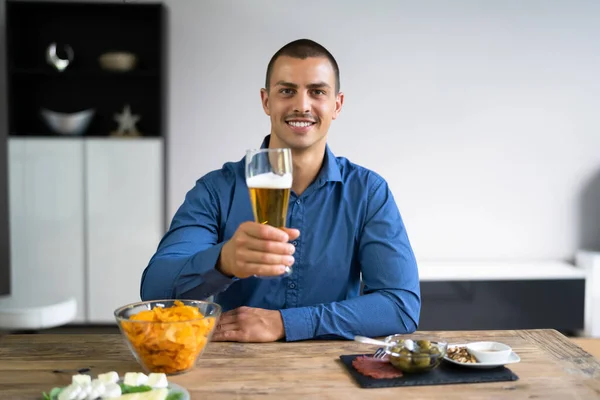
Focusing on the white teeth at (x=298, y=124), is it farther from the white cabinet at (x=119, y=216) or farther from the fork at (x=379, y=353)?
the white cabinet at (x=119, y=216)

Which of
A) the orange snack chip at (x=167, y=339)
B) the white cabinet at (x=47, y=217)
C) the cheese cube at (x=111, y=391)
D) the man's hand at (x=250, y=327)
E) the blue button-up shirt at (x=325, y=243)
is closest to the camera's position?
the cheese cube at (x=111, y=391)

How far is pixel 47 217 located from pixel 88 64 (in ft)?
3.55

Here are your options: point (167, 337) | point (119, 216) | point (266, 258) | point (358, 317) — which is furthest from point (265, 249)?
point (119, 216)

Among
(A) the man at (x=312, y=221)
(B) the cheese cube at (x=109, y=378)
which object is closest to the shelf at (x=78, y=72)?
(A) the man at (x=312, y=221)

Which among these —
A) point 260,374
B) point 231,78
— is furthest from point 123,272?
point 260,374

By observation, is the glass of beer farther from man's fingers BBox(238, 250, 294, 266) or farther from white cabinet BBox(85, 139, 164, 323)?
white cabinet BBox(85, 139, 164, 323)

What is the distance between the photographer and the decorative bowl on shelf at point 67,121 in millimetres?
4078

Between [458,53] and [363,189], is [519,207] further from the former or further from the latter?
[363,189]

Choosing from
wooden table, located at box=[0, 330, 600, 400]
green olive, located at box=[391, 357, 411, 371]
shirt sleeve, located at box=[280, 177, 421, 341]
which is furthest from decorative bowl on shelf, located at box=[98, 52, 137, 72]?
green olive, located at box=[391, 357, 411, 371]

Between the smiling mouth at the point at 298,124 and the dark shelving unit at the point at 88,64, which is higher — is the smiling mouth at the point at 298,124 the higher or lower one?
the lower one

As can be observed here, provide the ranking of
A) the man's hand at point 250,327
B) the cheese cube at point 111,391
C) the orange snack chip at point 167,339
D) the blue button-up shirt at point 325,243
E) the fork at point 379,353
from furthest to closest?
the blue button-up shirt at point 325,243 → the man's hand at point 250,327 → the fork at point 379,353 → the orange snack chip at point 167,339 → the cheese cube at point 111,391

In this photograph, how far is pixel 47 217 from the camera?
4102 mm

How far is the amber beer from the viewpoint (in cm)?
127

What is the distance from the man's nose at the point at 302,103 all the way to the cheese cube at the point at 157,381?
0.98 m
